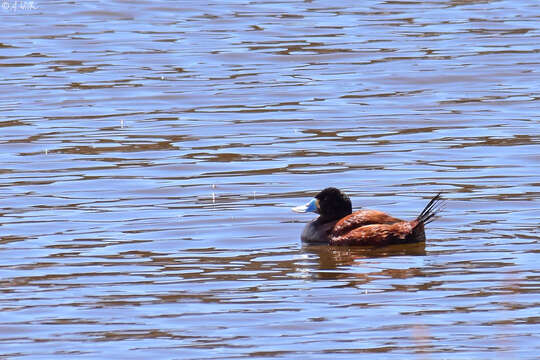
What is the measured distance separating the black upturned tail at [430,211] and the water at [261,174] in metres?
0.11

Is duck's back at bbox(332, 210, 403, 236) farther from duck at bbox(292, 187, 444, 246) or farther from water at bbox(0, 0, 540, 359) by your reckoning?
water at bbox(0, 0, 540, 359)

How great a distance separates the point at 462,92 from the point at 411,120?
2.15 m

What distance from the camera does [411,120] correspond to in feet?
56.3

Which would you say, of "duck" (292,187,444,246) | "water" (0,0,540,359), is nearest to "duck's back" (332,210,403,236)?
"duck" (292,187,444,246)

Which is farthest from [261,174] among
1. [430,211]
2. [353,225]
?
[430,211]

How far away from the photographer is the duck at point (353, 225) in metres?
11.2

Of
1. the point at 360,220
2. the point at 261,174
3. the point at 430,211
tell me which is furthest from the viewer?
the point at 261,174

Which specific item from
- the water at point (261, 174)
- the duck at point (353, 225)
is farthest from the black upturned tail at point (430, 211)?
the water at point (261, 174)

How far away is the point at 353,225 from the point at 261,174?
9.46ft

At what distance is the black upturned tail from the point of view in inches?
443

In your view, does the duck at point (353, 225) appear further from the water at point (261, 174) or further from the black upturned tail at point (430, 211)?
the water at point (261, 174)

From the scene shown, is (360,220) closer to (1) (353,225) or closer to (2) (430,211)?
(1) (353,225)

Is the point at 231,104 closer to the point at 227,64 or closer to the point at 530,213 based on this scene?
the point at 227,64

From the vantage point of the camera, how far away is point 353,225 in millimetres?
11516
